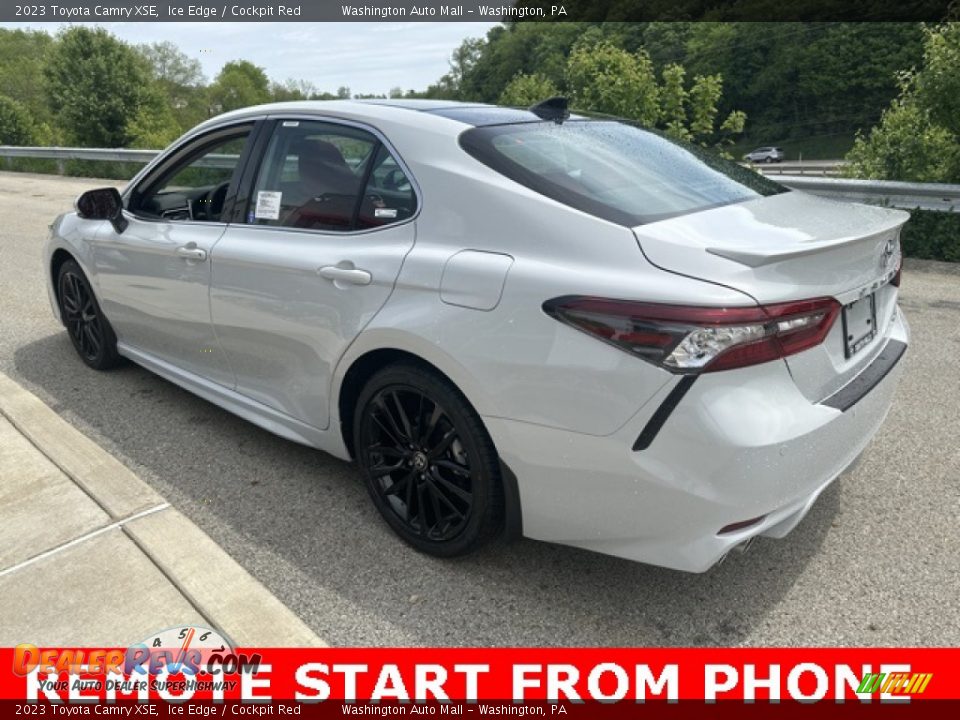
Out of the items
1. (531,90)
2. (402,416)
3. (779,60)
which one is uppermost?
(779,60)

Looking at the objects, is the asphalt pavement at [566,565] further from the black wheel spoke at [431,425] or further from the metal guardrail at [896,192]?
the metal guardrail at [896,192]

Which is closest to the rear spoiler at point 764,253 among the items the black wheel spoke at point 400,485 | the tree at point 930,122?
the black wheel spoke at point 400,485

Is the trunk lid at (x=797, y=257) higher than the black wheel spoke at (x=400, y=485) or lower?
higher

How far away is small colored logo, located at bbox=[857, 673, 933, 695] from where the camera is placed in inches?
85.7

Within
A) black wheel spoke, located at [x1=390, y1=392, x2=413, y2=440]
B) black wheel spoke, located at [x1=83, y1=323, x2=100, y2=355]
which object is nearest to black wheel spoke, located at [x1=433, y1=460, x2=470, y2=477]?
black wheel spoke, located at [x1=390, y1=392, x2=413, y2=440]

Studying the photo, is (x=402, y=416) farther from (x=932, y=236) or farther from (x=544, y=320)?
(x=932, y=236)

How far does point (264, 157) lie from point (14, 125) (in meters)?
43.1

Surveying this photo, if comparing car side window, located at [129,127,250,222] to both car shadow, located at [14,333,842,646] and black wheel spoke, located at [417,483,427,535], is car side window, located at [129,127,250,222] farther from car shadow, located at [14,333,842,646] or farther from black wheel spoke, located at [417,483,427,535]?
black wheel spoke, located at [417,483,427,535]

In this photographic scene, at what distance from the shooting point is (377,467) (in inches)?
117

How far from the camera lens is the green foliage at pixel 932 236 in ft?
23.3

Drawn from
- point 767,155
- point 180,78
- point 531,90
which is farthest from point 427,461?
point 180,78

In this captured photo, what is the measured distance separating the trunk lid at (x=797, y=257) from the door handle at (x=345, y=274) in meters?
1.04

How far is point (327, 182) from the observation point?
123 inches

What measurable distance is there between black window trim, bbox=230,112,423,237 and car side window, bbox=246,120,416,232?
0.02m
